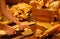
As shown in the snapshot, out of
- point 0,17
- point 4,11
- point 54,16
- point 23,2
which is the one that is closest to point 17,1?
point 23,2

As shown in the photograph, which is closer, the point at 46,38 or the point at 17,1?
the point at 46,38

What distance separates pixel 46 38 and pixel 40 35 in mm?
71

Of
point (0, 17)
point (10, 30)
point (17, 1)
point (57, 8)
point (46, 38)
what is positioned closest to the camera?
point (10, 30)

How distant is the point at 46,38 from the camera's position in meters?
1.59

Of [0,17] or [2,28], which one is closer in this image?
[2,28]

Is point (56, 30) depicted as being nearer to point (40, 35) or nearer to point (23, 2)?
point (40, 35)

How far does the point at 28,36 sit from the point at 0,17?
837 mm

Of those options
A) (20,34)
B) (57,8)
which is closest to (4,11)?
(20,34)

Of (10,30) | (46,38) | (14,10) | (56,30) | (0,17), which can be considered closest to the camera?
(10,30)

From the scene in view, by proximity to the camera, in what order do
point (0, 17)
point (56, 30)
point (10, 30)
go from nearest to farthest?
1. point (10, 30)
2. point (56, 30)
3. point (0, 17)

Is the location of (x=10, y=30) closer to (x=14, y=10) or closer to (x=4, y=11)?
(x=4, y=11)

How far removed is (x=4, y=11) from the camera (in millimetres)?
1618

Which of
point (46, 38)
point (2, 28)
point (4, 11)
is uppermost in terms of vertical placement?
point (4, 11)

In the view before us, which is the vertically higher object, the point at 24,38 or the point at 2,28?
the point at 2,28
